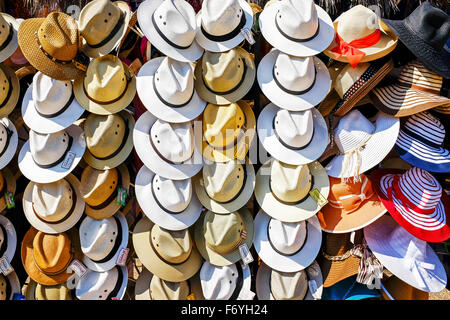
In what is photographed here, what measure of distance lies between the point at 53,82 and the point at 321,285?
218cm

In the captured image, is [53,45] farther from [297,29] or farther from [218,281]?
[218,281]

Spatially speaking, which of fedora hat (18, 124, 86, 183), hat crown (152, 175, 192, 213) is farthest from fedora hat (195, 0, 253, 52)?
fedora hat (18, 124, 86, 183)

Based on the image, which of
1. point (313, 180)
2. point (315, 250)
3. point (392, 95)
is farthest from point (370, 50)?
point (315, 250)

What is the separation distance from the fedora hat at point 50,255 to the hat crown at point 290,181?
142 centimetres

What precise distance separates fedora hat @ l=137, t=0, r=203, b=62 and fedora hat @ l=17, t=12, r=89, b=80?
0.44 meters

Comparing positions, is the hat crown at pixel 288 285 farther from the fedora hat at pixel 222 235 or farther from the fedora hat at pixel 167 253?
the fedora hat at pixel 167 253

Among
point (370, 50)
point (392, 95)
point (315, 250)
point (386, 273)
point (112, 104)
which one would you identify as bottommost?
point (386, 273)

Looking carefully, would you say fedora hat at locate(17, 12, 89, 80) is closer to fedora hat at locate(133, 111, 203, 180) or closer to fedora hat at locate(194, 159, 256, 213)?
fedora hat at locate(133, 111, 203, 180)

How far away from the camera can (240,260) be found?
8.60 ft

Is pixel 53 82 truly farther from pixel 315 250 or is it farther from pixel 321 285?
pixel 321 285

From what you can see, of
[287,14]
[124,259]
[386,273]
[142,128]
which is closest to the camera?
[287,14]

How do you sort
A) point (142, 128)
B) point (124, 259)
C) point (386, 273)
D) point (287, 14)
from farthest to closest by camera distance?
point (386, 273)
point (124, 259)
point (142, 128)
point (287, 14)

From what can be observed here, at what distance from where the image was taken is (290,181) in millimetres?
2395

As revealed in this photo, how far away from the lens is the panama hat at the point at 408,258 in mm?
2457
